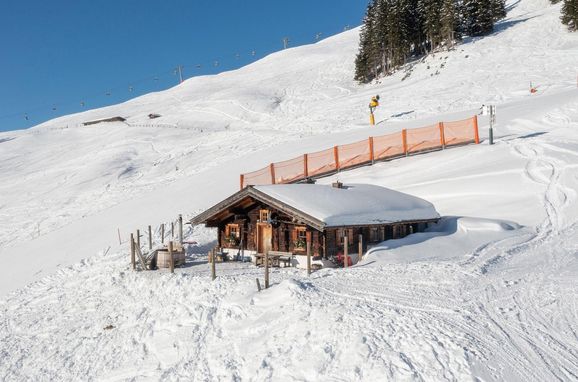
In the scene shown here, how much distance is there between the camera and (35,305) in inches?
728

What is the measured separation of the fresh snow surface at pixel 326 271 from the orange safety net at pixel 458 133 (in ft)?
2.32

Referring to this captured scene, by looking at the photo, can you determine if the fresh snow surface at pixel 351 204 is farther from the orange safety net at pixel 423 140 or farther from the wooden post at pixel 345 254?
the orange safety net at pixel 423 140

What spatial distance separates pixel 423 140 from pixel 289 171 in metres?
8.44

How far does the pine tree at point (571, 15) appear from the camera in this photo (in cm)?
6013

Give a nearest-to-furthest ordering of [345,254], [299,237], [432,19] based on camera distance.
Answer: [345,254] → [299,237] → [432,19]

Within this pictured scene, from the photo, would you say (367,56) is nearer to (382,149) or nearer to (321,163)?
(382,149)

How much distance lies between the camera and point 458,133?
3055 centimetres

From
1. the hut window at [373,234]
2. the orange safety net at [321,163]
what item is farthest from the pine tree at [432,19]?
the hut window at [373,234]

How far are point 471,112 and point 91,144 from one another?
43.4 metres

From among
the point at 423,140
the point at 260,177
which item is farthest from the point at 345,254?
the point at 423,140

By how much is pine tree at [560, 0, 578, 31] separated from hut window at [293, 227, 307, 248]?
5742 cm

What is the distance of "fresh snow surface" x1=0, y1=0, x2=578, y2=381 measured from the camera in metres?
10.7

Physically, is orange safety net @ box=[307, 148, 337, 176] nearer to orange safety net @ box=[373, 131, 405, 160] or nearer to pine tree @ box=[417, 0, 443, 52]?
orange safety net @ box=[373, 131, 405, 160]

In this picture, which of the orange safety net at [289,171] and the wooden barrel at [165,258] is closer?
the wooden barrel at [165,258]
